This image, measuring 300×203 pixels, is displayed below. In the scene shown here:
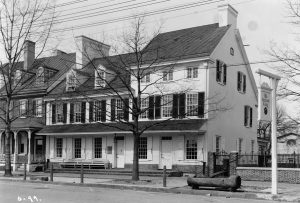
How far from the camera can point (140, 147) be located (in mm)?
32188

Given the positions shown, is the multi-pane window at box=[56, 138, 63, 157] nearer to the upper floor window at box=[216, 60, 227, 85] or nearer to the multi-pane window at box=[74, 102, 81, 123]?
the multi-pane window at box=[74, 102, 81, 123]

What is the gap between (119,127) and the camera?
3192 centimetres

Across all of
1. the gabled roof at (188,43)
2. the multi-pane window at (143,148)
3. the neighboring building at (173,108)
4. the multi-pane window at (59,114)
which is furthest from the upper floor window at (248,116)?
the multi-pane window at (59,114)

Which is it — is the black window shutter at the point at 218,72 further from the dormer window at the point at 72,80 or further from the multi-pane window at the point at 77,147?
the multi-pane window at the point at 77,147

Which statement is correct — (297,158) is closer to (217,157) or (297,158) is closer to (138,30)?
(217,157)

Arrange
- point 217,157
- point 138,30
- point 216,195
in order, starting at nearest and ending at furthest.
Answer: point 216,195 → point 138,30 → point 217,157

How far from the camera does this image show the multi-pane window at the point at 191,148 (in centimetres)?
2984

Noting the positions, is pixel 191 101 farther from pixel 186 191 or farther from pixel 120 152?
pixel 186 191

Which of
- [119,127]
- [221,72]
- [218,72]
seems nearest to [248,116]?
[221,72]

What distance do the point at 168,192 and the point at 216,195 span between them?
2.32 m

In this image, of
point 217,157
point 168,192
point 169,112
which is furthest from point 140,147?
point 168,192

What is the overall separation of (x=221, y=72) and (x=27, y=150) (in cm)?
1770

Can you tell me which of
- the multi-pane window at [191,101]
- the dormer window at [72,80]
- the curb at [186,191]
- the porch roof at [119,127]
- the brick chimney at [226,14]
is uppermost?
the brick chimney at [226,14]

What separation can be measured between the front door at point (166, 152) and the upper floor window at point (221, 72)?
5280 millimetres
